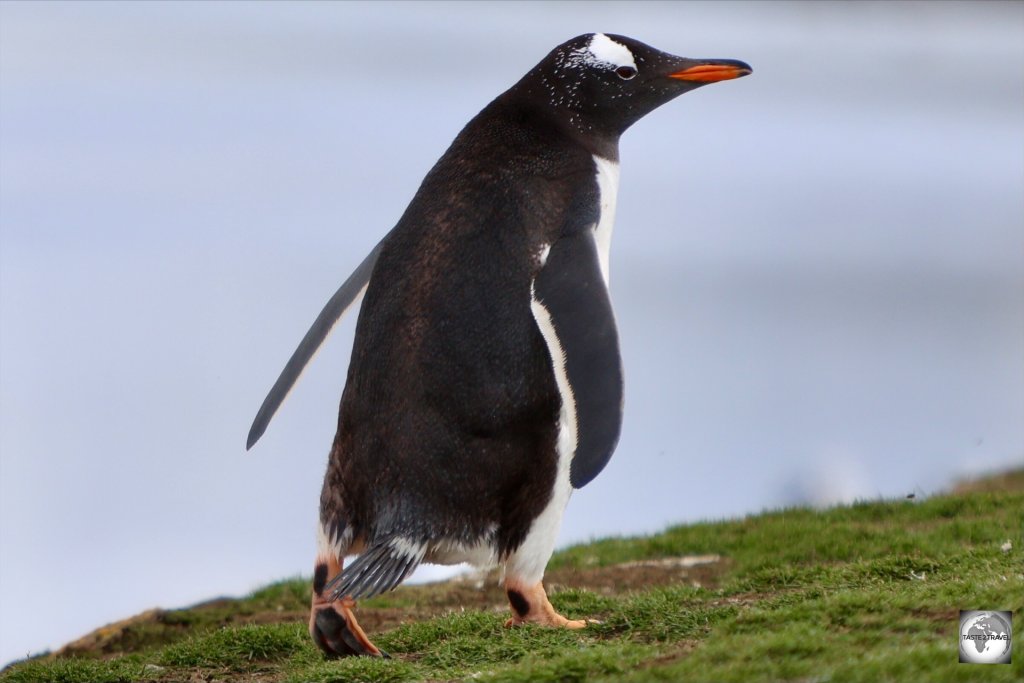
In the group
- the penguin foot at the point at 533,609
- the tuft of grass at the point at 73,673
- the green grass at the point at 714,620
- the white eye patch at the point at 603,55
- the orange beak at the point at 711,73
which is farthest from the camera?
the orange beak at the point at 711,73

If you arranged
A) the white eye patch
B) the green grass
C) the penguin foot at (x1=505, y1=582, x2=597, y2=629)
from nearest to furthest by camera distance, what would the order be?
the green grass < the penguin foot at (x1=505, y1=582, x2=597, y2=629) < the white eye patch

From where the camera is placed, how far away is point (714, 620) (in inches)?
182

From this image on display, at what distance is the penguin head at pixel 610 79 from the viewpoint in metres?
5.08

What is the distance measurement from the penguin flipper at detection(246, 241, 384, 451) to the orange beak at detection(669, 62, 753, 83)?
1315 mm

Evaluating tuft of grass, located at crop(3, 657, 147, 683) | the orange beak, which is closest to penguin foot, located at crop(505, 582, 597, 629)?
tuft of grass, located at crop(3, 657, 147, 683)

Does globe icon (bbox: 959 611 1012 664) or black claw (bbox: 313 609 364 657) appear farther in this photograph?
black claw (bbox: 313 609 364 657)

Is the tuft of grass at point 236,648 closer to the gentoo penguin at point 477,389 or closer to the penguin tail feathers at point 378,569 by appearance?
the gentoo penguin at point 477,389

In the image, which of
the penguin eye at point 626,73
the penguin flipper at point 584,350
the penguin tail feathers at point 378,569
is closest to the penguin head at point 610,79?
the penguin eye at point 626,73

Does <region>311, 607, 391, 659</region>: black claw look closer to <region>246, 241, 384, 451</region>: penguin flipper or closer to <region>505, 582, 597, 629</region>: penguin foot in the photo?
<region>505, 582, 597, 629</region>: penguin foot

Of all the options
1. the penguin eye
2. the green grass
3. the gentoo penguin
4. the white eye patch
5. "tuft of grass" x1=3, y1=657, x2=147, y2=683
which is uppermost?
the white eye patch

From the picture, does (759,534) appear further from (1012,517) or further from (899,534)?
(1012,517)

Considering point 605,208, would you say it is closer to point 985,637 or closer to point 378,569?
point 378,569

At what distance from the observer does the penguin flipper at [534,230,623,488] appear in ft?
14.7

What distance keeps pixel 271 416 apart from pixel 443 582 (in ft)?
8.31
